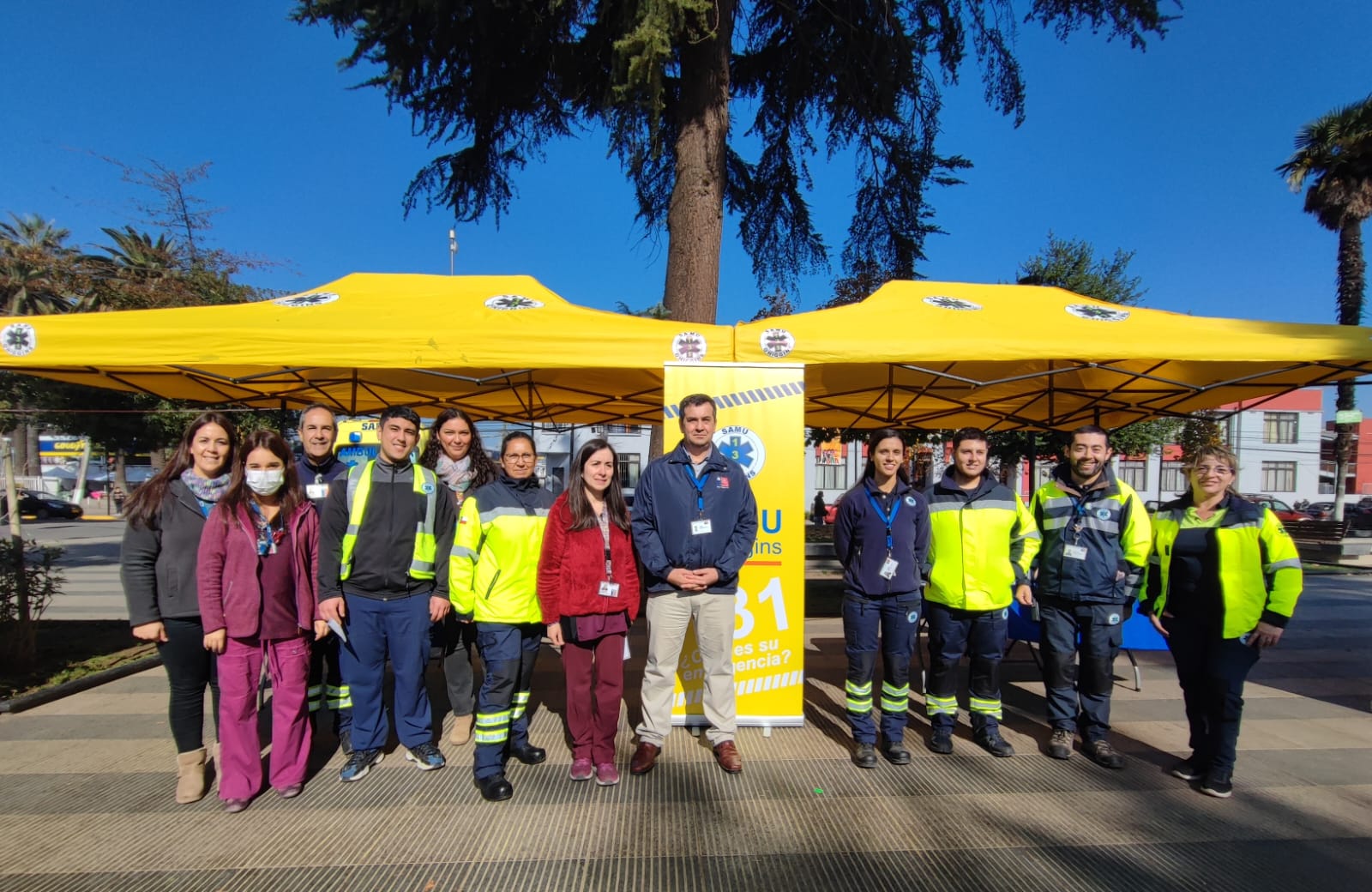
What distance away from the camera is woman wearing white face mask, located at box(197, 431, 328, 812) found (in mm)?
2924

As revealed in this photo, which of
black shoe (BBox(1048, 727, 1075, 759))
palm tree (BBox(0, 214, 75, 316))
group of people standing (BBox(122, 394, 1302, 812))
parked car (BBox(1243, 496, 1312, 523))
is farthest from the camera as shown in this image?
parked car (BBox(1243, 496, 1312, 523))

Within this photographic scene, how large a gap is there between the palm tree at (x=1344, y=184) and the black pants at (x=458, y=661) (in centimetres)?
2740

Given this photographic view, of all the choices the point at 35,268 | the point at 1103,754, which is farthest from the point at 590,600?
the point at 35,268

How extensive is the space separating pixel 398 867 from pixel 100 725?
298 centimetres

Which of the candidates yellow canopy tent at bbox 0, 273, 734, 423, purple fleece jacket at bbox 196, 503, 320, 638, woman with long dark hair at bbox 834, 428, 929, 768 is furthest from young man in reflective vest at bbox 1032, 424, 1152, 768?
purple fleece jacket at bbox 196, 503, 320, 638

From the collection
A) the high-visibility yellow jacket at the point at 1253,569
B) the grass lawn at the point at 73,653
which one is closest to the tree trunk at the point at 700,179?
the high-visibility yellow jacket at the point at 1253,569

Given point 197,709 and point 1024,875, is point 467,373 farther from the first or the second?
point 1024,875

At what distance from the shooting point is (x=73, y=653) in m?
5.94

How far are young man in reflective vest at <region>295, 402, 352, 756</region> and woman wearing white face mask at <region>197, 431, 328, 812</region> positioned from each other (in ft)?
1.53

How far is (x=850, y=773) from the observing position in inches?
133

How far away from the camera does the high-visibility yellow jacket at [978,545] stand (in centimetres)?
351

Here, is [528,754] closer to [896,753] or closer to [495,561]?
[495,561]

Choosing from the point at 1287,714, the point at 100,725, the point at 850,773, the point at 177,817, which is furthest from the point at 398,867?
the point at 1287,714

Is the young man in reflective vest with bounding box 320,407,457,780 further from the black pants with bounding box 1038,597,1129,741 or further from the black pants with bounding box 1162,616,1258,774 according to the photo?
the black pants with bounding box 1162,616,1258,774
